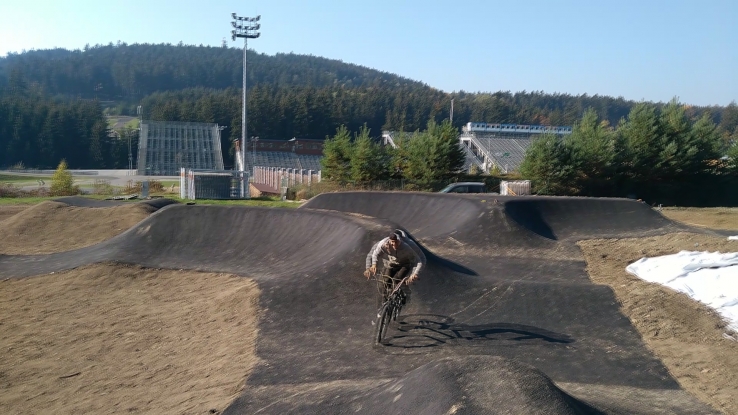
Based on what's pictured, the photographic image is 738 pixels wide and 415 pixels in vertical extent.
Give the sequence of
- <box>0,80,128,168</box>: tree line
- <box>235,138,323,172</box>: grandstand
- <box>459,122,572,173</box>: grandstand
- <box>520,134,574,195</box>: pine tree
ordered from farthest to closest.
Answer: <box>0,80,128,168</box>: tree line < <box>235,138,323,172</box>: grandstand < <box>459,122,572,173</box>: grandstand < <box>520,134,574,195</box>: pine tree

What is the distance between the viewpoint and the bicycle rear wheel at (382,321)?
30.0ft

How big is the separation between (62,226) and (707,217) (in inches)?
1130

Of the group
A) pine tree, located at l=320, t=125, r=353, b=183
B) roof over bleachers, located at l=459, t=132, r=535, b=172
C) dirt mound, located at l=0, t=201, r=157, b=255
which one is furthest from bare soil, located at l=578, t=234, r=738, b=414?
roof over bleachers, located at l=459, t=132, r=535, b=172

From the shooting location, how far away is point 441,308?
10.6m

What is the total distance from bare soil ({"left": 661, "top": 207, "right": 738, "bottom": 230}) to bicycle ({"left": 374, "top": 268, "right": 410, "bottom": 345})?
21164 mm

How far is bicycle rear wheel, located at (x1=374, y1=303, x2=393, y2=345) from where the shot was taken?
915 centimetres

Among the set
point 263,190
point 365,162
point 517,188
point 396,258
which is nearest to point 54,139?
point 263,190

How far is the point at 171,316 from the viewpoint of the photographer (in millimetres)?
11727

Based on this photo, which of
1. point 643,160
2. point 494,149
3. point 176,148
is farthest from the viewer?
point 176,148

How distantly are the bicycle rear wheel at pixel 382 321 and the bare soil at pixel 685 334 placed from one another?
412 cm

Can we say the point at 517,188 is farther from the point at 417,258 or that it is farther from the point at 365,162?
the point at 417,258

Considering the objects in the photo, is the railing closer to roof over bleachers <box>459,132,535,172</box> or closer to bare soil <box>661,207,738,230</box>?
bare soil <box>661,207,738,230</box>

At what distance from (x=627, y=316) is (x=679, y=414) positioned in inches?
148

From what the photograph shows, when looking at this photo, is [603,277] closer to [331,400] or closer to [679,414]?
[679,414]
